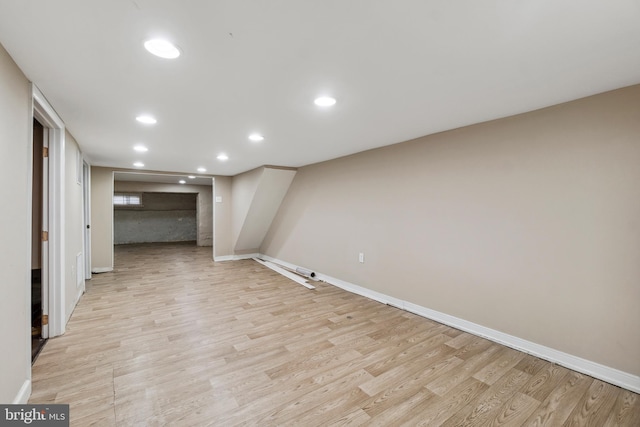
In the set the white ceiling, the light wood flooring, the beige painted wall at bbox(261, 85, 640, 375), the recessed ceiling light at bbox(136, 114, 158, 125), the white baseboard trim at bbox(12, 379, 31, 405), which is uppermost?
the recessed ceiling light at bbox(136, 114, 158, 125)

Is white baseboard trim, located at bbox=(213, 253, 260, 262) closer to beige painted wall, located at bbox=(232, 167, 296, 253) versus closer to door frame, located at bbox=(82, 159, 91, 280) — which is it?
beige painted wall, located at bbox=(232, 167, 296, 253)

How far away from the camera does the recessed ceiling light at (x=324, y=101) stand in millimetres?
2004

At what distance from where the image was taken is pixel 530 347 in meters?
2.27

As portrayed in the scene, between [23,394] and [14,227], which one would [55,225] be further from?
[23,394]

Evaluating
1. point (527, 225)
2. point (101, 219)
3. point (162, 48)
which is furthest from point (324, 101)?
point (101, 219)

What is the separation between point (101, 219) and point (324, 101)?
5442mm

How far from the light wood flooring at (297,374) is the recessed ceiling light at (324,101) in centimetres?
209

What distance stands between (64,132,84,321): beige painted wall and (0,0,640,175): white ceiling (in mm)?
651

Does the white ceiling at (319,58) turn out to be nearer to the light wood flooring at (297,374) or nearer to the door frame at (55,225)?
the door frame at (55,225)

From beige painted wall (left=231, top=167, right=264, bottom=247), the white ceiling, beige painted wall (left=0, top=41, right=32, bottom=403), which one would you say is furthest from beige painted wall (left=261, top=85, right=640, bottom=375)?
beige painted wall (left=0, top=41, right=32, bottom=403)

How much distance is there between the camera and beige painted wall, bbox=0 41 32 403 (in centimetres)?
140

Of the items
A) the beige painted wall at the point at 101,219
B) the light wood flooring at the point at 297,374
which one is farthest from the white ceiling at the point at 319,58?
the beige painted wall at the point at 101,219

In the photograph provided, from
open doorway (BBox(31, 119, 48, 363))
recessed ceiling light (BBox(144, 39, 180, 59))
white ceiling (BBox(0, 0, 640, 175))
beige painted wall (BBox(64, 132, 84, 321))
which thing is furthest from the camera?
beige painted wall (BBox(64, 132, 84, 321))

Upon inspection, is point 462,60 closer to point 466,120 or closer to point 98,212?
point 466,120
